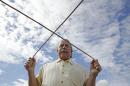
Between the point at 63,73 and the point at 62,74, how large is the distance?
0.13 ft

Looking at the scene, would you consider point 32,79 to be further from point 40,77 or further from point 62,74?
point 62,74

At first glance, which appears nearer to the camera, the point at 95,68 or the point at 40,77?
the point at 95,68

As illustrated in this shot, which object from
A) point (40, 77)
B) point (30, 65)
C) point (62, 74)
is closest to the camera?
point (62, 74)

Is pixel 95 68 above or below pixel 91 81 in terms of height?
above

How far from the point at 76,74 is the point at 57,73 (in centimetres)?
44

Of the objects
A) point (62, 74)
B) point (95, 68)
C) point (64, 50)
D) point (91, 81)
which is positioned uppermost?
point (64, 50)

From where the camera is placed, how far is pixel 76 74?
8.85m

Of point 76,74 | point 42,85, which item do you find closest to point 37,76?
point 42,85

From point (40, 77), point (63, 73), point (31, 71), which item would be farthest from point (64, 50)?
point (31, 71)

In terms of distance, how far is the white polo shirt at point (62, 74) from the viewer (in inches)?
341

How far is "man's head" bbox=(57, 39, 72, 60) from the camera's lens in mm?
9195

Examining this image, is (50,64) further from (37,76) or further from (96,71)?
(96,71)

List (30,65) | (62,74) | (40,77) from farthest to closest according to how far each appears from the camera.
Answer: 1. (40,77)
2. (30,65)
3. (62,74)

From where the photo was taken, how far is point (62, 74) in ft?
28.7
